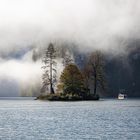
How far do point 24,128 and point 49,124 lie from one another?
28.3 ft

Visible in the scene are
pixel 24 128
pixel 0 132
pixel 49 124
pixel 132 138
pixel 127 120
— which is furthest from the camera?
pixel 127 120

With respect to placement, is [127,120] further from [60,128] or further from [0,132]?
[0,132]

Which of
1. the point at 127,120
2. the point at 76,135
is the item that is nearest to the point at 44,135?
the point at 76,135

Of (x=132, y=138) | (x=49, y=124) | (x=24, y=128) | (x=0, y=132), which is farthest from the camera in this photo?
(x=49, y=124)

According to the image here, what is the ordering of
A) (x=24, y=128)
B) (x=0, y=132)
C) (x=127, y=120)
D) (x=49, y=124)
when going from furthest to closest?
(x=127, y=120) → (x=49, y=124) → (x=24, y=128) → (x=0, y=132)

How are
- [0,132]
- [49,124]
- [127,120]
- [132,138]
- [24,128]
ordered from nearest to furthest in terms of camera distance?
[132,138] → [0,132] → [24,128] → [49,124] → [127,120]

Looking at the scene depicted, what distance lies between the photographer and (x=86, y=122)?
11319cm

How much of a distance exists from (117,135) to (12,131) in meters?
18.1

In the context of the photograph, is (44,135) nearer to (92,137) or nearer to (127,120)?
(92,137)

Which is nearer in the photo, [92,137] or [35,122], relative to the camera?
[92,137]

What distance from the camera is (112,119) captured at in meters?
120

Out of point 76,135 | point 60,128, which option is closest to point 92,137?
point 76,135

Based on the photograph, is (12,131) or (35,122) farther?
(35,122)

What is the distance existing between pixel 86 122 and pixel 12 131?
20.8 metres
